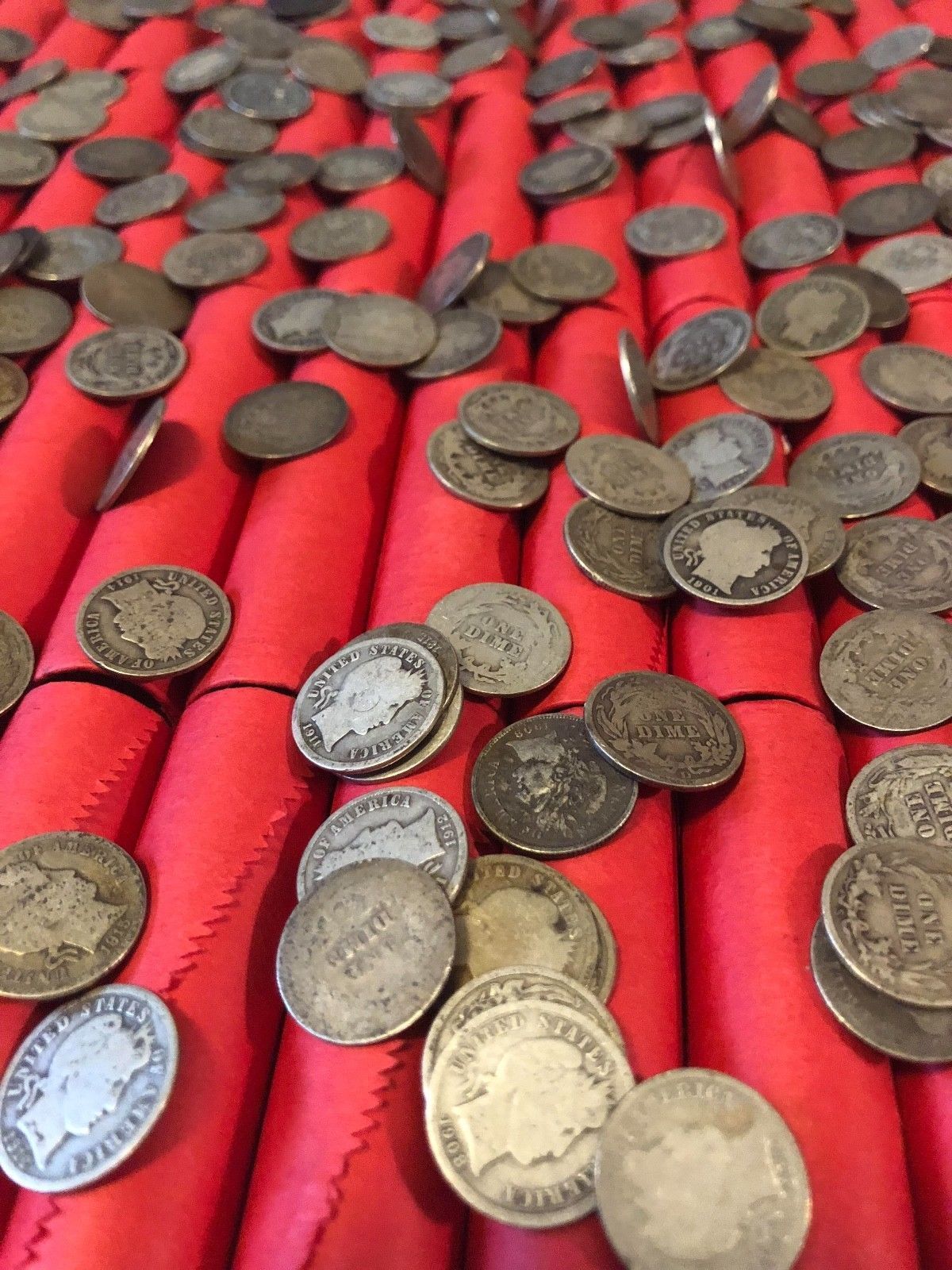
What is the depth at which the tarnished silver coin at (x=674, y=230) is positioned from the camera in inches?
107

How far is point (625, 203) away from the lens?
3.01 m

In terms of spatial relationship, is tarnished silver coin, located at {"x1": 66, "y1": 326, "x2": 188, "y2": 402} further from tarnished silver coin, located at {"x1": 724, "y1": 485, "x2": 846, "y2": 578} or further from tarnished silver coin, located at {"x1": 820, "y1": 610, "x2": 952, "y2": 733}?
tarnished silver coin, located at {"x1": 820, "y1": 610, "x2": 952, "y2": 733}

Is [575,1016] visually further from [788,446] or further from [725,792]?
[788,446]

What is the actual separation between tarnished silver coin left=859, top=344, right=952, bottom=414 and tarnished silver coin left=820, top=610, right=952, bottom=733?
73cm

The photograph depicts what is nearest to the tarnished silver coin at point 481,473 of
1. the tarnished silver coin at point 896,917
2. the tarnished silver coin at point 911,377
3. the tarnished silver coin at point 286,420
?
the tarnished silver coin at point 286,420

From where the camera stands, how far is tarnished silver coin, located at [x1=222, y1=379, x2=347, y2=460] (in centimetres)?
217

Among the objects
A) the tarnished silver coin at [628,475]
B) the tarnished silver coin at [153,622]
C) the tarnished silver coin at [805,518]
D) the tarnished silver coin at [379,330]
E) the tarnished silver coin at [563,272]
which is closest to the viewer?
the tarnished silver coin at [153,622]

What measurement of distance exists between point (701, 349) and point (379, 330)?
0.88 metres

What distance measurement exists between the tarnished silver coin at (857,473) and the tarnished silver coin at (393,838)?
44.5 inches

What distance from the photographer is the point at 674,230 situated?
279 cm

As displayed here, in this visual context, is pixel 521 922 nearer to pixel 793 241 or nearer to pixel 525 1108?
pixel 525 1108

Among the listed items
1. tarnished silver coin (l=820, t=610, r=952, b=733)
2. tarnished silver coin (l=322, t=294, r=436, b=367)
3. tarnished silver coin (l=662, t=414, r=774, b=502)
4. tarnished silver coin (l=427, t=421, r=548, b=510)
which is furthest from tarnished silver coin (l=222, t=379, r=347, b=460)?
tarnished silver coin (l=820, t=610, r=952, b=733)

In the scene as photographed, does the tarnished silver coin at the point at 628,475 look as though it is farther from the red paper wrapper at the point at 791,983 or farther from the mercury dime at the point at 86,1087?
the mercury dime at the point at 86,1087

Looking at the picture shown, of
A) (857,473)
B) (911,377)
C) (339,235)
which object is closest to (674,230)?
(911,377)
